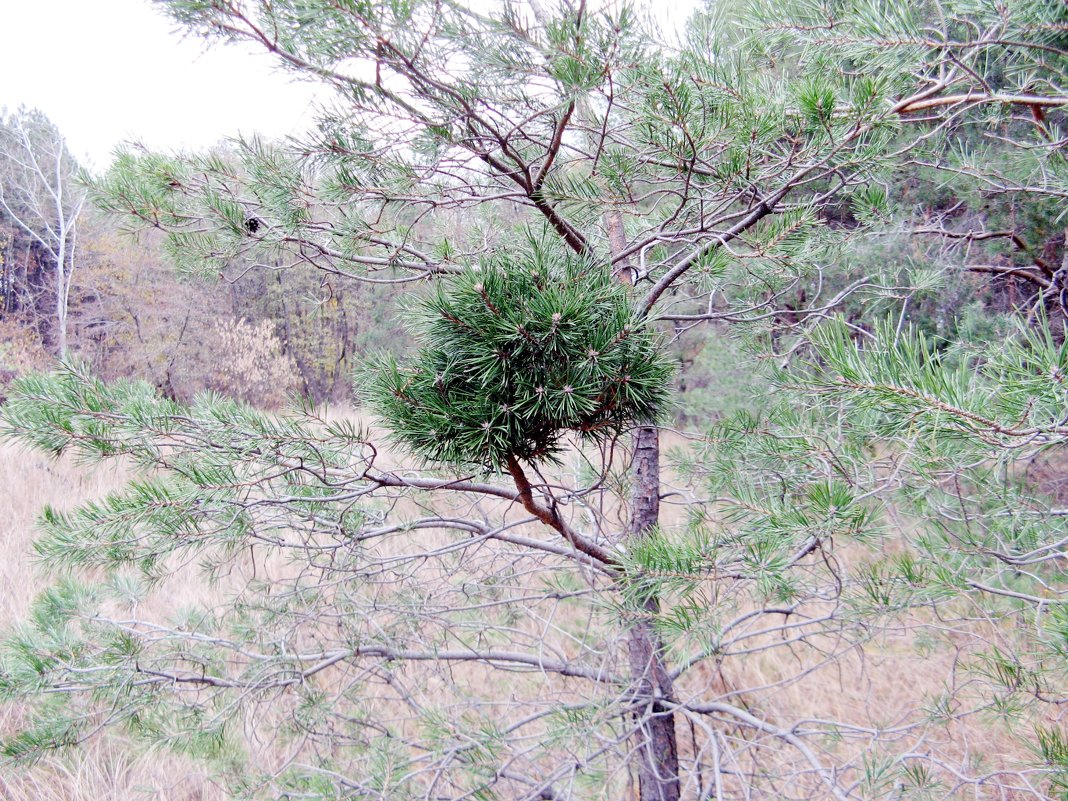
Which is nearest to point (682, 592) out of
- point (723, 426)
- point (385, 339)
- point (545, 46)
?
point (723, 426)

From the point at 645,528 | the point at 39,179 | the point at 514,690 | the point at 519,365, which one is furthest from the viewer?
the point at 39,179

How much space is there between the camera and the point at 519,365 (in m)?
0.87

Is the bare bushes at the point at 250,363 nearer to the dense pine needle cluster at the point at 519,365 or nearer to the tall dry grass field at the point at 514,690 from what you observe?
the tall dry grass field at the point at 514,690

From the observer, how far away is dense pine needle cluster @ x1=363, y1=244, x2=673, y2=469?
81 centimetres

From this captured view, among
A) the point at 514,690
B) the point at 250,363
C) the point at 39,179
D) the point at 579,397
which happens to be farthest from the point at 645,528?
the point at 39,179

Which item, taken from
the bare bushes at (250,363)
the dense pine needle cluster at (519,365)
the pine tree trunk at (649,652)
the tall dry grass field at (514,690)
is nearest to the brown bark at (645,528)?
the pine tree trunk at (649,652)

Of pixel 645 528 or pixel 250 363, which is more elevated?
pixel 250 363

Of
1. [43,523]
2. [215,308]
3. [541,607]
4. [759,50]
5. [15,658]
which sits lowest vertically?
[15,658]

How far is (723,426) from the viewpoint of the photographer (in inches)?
56.1

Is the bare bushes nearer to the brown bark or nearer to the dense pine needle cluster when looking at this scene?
the brown bark

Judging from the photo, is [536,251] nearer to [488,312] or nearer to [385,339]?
[488,312]

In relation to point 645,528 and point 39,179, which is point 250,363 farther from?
point 645,528

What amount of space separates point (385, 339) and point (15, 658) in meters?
6.99

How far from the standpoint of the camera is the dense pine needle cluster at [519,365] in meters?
0.81
